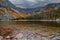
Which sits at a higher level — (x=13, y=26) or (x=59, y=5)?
(x=59, y=5)

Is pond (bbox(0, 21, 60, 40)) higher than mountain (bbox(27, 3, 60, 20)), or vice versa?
mountain (bbox(27, 3, 60, 20))

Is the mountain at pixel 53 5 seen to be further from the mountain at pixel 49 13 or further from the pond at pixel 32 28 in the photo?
the pond at pixel 32 28

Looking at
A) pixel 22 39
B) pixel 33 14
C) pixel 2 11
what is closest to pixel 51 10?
pixel 33 14

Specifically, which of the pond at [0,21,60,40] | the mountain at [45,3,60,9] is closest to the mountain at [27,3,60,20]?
the mountain at [45,3,60,9]

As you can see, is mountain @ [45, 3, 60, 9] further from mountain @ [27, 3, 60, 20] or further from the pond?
the pond

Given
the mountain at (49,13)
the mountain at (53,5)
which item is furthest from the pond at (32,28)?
the mountain at (53,5)

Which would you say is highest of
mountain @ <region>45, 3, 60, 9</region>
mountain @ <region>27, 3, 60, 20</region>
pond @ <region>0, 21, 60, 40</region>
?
mountain @ <region>45, 3, 60, 9</region>

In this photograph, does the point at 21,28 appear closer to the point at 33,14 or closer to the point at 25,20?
the point at 25,20

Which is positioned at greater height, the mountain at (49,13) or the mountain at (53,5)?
the mountain at (53,5)

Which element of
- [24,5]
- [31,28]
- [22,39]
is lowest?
[22,39]

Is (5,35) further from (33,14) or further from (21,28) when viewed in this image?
(33,14)

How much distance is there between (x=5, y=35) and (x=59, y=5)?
4.29 ft

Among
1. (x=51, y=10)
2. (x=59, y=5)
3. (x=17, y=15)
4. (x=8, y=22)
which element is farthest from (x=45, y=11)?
(x=8, y=22)

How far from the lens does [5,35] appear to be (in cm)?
294
